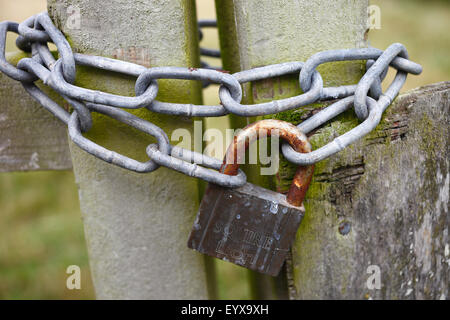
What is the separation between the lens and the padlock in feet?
2.48

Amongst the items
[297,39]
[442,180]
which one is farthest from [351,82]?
[442,180]

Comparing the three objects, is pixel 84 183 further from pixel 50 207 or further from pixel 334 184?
pixel 50 207

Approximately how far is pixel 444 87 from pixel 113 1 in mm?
720

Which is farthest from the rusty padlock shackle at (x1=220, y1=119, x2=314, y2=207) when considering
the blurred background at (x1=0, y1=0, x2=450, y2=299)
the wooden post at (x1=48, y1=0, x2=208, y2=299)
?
the blurred background at (x1=0, y1=0, x2=450, y2=299)

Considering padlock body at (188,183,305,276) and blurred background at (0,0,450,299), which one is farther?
blurred background at (0,0,450,299)

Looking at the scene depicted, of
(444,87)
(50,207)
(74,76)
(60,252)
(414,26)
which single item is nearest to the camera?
(74,76)

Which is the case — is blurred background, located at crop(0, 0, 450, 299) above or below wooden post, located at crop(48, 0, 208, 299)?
below

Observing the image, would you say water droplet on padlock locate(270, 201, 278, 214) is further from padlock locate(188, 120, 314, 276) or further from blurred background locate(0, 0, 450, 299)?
blurred background locate(0, 0, 450, 299)

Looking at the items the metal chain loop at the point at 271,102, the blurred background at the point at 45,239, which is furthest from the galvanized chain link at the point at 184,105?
the blurred background at the point at 45,239

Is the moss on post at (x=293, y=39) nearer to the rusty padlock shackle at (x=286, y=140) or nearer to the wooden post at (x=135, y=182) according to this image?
the rusty padlock shackle at (x=286, y=140)

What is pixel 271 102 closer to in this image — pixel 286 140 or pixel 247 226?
pixel 286 140

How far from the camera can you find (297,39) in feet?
2.48

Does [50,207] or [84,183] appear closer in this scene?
[84,183]

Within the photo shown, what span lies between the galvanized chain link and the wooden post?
1.7 inches
